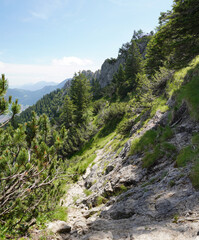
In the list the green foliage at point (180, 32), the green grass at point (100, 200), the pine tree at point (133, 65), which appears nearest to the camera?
the green grass at point (100, 200)

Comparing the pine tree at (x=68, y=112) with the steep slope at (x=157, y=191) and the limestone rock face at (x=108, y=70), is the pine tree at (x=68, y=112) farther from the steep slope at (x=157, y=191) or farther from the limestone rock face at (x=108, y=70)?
the limestone rock face at (x=108, y=70)

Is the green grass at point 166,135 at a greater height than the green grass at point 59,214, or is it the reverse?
the green grass at point 166,135

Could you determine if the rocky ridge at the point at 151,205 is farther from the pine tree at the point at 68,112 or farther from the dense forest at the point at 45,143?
the pine tree at the point at 68,112

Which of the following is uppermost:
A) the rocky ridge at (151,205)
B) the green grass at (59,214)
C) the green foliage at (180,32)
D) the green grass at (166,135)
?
the green foliage at (180,32)

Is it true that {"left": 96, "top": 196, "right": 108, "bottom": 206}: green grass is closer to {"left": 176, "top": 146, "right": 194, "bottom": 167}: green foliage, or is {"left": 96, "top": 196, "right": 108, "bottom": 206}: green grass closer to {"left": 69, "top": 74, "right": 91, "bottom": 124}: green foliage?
{"left": 176, "top": 146, "right": 194, "bottom": 167}: green foliage

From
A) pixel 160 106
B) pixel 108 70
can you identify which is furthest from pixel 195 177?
pixel 108 70

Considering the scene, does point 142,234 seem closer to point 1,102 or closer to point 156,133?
point 1,102

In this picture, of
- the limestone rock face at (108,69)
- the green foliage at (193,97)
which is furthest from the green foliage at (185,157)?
the limestone rock face at (108,69)

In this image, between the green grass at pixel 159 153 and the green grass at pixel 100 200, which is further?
the green grass at pixel 100 200

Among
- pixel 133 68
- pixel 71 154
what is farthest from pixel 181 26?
pixel 133 68

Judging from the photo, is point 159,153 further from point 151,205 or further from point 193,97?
point 193,97

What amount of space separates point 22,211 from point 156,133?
7616 millimetres

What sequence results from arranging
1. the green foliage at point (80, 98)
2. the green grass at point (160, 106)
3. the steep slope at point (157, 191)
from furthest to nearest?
the green foliage at point (80, 98) < the green grass at point (160, 106) < the steep slope at point (157, 191)

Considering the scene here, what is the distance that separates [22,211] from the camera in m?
5.28
